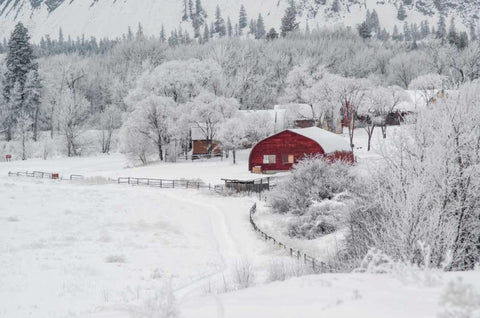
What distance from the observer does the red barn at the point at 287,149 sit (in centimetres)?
5066

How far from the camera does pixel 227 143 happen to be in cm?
5894

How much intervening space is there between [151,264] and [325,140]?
35022 millimetres

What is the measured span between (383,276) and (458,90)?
1339 cm

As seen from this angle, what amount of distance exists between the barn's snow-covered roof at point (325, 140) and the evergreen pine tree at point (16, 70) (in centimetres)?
5769

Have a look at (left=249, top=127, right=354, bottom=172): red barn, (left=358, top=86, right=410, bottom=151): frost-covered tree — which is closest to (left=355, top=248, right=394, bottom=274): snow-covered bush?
(left=249, top=127, right=354, bottom=172): red barn

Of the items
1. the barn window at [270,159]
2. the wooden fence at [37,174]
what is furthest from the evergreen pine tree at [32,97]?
the barn window at [270,159]

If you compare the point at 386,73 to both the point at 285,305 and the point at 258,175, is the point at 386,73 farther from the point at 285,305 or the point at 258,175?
the point at 285,305

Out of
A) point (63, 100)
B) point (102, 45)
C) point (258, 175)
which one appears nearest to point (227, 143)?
point (258, 175)

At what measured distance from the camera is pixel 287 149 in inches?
2032

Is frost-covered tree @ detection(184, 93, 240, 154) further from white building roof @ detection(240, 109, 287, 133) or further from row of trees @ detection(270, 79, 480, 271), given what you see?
row of trees @ detection(270, 79, 480, 271)

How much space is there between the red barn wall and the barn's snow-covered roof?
761mm

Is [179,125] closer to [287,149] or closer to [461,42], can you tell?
[287,149]

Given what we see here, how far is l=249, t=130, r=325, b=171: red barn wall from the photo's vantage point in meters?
50.9

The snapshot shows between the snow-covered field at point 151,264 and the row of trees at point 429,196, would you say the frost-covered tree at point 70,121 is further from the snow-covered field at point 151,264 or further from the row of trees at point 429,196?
the row of trees at point 429,196
